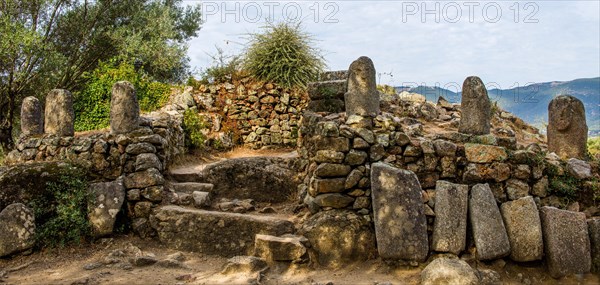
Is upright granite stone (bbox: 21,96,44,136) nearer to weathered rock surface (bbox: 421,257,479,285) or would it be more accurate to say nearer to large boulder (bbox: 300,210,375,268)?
large boulder (bbox: 300,210,375,268)

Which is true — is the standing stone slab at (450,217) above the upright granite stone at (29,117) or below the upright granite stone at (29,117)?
below

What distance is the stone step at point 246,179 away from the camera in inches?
355

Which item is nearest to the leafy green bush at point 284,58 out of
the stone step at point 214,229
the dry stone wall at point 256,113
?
the dry stone wall at point 256,113

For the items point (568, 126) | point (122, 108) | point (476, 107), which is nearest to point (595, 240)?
point (568, 126)

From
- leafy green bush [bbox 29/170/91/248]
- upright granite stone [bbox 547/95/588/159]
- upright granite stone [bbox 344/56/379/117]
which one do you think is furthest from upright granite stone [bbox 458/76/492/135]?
leafy green bush [bbox 29/170/91/248]

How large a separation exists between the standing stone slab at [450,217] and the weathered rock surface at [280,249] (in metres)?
1.95

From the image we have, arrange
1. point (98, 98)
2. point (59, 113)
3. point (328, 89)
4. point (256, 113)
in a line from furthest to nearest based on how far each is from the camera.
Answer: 1. point (256, 113)
2. point (98, 98)
3. point (328, 89)
4. point (59, 113)

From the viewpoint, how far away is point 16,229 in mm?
6934

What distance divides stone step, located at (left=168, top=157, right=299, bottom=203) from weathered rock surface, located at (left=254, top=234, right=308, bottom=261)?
93.5 inches

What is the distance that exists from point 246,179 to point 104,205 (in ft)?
9.19

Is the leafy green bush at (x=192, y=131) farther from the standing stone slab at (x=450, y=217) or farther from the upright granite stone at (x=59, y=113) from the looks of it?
the standing stone slab at (x=450, y=217)

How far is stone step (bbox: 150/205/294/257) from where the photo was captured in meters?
7.04

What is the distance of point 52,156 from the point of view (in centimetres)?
823

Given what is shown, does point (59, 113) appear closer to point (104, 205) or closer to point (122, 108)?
point (122, 108)
